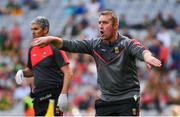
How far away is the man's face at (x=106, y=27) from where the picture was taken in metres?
8.62

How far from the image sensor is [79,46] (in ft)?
29.0

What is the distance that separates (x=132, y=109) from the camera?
866cm

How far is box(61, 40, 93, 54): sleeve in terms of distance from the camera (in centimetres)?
873

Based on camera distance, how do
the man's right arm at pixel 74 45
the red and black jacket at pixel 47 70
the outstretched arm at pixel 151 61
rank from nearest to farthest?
the outstretched arm at pixel 151 61 → the man's right arm at pixel 74 45 → the red and black jacket at pixel 47 70

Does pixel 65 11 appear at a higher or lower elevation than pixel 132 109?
higher

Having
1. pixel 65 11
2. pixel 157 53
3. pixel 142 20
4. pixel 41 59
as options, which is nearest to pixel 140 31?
pixel 142 20

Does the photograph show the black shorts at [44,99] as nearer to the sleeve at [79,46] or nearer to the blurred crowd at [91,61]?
the sleeve at [79,46]

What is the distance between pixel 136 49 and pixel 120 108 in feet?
2.76

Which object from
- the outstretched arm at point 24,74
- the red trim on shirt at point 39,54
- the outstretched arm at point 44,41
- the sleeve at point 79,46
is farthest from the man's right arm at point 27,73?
the outstretched arm at point 44,41

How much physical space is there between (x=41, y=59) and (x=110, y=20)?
1899 millimetres

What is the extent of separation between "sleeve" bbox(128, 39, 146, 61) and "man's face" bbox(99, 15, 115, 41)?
0.28 meters

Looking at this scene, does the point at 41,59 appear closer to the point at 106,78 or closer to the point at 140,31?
the point at 106,78

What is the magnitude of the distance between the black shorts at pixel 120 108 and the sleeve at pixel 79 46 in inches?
26.4

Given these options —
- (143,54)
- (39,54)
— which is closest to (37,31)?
(39,54)
